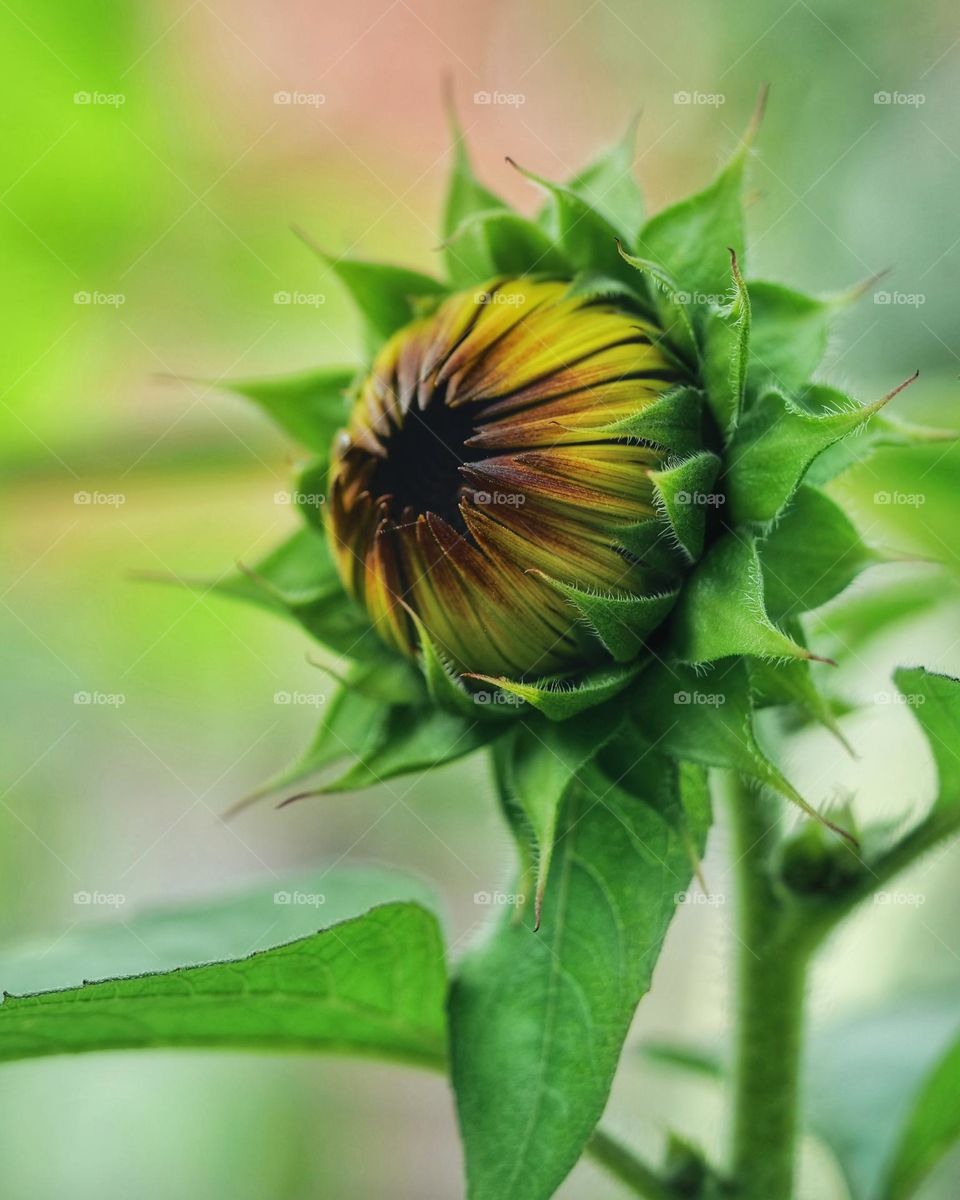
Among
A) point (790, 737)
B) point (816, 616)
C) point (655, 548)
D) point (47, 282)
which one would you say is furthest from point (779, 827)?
point (47, 282)

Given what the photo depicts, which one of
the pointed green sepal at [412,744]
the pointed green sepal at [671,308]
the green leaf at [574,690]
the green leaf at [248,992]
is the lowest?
the green leaf at [248,992]

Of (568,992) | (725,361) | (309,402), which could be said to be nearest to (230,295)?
(309,402)

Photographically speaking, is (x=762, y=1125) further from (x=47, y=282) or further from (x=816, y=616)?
(x=47, y=282)

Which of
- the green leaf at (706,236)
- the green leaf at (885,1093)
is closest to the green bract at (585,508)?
the green leaf at (706,236)

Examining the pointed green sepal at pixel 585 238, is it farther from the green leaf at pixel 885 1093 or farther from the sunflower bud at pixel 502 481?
the green leaf at pixel 885 1093

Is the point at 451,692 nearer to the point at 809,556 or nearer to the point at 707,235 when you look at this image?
the point at 809,556

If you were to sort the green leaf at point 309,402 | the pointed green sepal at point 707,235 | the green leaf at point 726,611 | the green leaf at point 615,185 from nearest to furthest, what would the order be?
the green leaf at point 726,611 → the pointed green sepal at point 707,235 → the green leaf at point 615,185 → the green leaf at point 309,402

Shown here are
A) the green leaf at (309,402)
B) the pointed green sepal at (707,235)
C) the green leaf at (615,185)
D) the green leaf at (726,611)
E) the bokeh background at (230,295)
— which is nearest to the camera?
the green leaf at (726,611)
